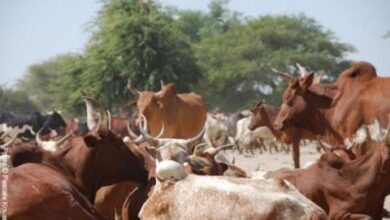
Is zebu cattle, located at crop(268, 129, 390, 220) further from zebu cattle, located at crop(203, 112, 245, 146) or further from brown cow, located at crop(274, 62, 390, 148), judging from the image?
zebu cattle, located at crop(203, 112, 245, 146)

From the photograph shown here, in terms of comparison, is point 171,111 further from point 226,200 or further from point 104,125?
point 226,200

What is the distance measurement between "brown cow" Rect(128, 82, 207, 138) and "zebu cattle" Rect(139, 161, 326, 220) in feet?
34.6

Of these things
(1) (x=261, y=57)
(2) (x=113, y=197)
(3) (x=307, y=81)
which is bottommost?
(1) (x=261, y=57)

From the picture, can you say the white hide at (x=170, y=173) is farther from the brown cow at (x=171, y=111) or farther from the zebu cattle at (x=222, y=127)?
the zebu cattle at (x=222, y=127)

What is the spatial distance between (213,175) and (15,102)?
50671mm

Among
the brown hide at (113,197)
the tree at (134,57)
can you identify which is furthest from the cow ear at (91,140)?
the tree at (134,57)

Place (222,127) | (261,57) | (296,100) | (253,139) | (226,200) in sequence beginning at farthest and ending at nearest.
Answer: (261,57)
(222,127)
(253,139)
(296,100)
(226,200)

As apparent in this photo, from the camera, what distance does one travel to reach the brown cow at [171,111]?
53.7 ft

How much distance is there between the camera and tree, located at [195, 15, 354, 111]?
48125mm

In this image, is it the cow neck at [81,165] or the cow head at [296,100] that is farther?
the cow head at [296,100]

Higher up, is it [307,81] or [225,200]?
[225,200]

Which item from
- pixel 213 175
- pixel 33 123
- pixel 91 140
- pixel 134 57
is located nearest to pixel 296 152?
pixel 213 175

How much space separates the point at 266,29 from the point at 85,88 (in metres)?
21.2

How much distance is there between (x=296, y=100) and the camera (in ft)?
34.7
